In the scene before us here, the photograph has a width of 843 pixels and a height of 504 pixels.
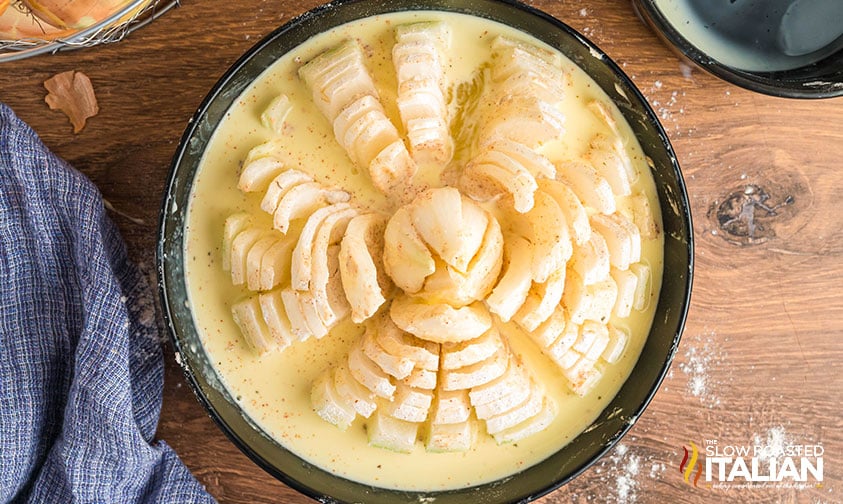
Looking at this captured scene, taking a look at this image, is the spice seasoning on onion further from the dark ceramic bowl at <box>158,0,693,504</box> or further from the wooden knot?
the wooden knot

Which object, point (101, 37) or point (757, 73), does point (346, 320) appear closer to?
point (101, 37)

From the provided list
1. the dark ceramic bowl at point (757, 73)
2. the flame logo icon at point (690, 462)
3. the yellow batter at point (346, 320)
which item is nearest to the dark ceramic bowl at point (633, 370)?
the yellow batter at point (346, 320)

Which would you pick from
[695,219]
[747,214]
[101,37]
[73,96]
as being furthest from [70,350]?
[747,214]

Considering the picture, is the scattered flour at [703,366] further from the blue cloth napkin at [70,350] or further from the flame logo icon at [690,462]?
the blue cloth napkin at [70,350]

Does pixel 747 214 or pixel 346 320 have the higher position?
pixel 747 214

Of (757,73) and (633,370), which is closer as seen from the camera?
(633,370)

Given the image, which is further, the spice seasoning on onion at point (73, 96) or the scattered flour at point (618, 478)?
the scattered flour at point (618, 478)

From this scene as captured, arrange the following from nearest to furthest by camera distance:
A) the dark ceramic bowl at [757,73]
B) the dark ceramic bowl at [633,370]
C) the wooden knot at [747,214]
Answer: the dark ceramic bowl at [633,370], the dark ceramic bowl at [757,73], the wooden knot at [747,214]
